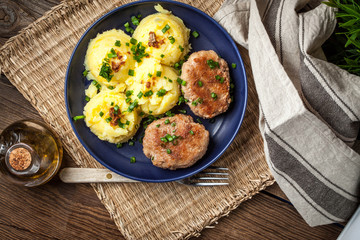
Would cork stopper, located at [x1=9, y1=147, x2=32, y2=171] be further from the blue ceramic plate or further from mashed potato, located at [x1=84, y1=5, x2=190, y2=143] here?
mashed potato, located at [x1=84, y1=5, x2=190, y2=143]

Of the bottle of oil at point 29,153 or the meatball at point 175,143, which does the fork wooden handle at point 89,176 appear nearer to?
the bottle of oil at point 29,153

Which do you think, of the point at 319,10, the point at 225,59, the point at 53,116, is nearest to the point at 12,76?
the point at 53,116

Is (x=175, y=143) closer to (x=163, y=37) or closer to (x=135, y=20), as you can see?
(x=163, y=37)

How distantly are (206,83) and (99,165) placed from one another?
52.5 inches

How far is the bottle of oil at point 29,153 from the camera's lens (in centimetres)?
277

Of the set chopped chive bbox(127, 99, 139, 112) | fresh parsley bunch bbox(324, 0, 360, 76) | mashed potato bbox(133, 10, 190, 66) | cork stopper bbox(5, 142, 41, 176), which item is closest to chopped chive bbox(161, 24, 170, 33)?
mashed potato bbox(133, 10, 190, 66)

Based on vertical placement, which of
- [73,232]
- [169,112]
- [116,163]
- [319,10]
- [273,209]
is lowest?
[273,209]

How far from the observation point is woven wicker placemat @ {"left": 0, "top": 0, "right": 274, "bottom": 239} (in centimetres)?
307

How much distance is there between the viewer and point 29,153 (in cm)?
279

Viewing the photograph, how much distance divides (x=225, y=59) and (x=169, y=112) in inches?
29.4

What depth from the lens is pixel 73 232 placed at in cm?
318

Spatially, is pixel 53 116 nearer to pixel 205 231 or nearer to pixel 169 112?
pixel 169 112

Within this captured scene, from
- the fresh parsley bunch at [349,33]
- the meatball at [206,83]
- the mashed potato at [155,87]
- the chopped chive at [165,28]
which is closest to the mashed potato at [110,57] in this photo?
the mashed potato at [155,87]

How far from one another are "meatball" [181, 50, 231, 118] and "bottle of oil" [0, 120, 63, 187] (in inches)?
53.7
